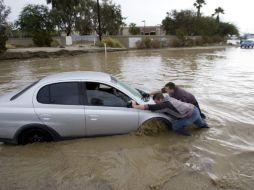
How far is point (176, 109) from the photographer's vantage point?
6031 millimetres

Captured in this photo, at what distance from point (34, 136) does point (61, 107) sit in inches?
31.8

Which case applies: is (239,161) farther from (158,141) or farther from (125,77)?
(125,77)

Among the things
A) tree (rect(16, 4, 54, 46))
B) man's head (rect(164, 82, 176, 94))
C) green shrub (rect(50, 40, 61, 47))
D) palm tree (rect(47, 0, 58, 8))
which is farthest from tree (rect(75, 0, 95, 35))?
man's head (rect(164, 82, 176, 94))

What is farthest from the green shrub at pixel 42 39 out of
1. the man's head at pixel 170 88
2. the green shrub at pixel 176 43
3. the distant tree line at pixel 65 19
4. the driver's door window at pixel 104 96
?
the driver's door window at pixel 104 96

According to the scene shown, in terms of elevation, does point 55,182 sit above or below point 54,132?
below

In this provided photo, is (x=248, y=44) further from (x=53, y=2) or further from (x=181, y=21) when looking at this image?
(x=53, y=2)

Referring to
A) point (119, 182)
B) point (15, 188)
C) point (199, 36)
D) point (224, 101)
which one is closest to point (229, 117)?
point (224, 101)

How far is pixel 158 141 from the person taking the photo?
6062mm

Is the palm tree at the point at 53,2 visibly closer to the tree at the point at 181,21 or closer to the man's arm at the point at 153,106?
the tree at the point at 181,21

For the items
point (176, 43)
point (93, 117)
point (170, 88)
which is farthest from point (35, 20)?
point (93, 117)

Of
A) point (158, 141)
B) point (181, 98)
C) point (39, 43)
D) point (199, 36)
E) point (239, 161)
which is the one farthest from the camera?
point (199, 36)

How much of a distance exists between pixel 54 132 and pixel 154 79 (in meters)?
10.6

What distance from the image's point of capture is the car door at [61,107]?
5594 mm

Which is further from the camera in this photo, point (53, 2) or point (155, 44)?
point (53, 2)
